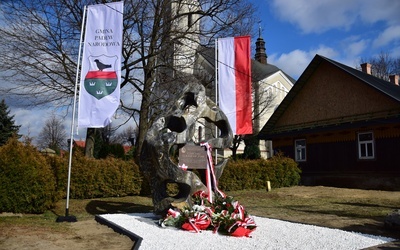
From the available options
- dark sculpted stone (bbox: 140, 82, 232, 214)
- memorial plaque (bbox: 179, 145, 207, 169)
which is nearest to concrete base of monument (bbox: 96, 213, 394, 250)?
dark sculpted stone (bbox: 140, 82, 232, 214)

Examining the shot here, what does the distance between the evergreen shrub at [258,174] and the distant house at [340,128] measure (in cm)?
246

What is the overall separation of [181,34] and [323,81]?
982 centimetres

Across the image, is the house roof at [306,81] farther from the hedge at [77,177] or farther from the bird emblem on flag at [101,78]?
the bird emblem on flag at [101,78]

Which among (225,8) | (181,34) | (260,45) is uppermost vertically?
(260,45)

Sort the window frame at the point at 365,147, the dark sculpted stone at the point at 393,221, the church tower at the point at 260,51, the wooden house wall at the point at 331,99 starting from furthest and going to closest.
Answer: the church tower at the point at 260,51 → the wooden house wall at the point at 331,99 → the window frame at the point at 365,147 → the dark sculpted stone at the point at 393,221

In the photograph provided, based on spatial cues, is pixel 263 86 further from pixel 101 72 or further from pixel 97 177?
pixel 101 72

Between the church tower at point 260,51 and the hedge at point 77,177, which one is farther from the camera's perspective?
the church tower at point 260,51

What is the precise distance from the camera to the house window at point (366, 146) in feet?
65.4

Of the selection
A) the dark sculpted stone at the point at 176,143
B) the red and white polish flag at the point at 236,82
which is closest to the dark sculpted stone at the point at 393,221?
the dark sculpted stone at the point at 176,143

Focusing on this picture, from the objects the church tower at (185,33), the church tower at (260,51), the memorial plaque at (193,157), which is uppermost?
the church tower at (260,51)

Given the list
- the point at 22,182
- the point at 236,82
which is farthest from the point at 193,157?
the point at 22,182

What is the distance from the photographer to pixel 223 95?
13.5 m

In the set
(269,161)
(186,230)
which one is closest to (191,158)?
(186,230)

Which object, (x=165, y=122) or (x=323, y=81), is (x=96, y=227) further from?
(x=323, y=81)
